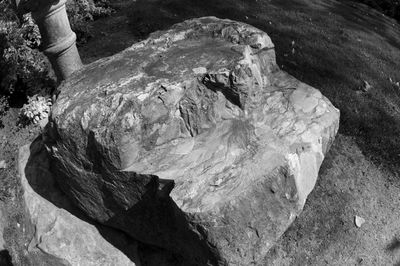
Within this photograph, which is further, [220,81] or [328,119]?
[328,119]

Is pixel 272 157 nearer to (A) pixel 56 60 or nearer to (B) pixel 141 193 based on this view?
(B) pixel 141 193

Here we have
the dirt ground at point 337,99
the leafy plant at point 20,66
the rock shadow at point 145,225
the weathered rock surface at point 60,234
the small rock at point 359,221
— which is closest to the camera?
the rock shadow at point 145,225

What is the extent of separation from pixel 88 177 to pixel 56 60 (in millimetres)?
2484

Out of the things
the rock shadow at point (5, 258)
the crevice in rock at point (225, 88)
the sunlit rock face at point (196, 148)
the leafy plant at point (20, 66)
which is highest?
the crevice in rock at point (225, 88)

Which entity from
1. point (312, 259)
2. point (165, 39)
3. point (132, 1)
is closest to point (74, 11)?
point (132, 1)

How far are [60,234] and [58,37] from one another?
9.32 ft

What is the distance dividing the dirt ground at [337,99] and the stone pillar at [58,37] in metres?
1.59

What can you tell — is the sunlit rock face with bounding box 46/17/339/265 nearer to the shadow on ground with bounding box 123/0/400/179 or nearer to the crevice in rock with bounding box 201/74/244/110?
the crevice in rock with bounding box 201/74/244/110

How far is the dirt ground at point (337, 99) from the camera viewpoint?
218 inches

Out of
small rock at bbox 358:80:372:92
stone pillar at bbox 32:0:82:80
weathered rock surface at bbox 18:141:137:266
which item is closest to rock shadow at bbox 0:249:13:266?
weathered rock surface at bbox 18:141:137:266

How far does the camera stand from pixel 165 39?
5.43m

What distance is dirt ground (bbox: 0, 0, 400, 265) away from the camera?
18.1 feet

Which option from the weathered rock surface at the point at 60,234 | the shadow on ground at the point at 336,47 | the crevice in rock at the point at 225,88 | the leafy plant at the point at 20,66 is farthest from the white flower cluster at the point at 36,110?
the crevice in rock at the point at 225,88

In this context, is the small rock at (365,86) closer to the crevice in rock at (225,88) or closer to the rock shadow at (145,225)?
the crevice in rock at (225,88)
